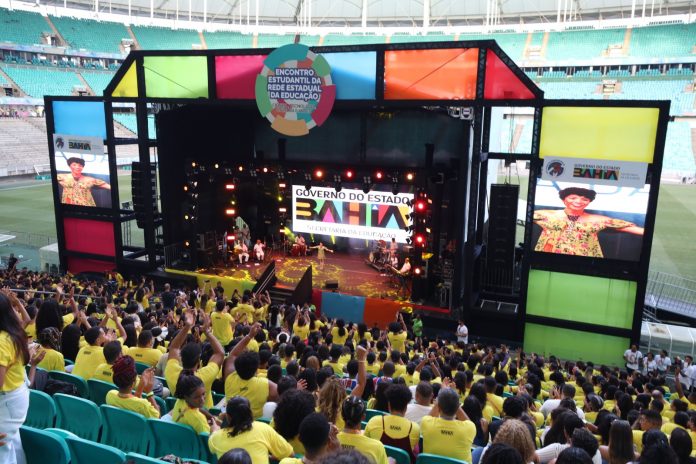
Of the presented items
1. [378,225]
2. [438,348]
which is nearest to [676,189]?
[378,225]

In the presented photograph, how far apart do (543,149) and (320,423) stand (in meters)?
10.8

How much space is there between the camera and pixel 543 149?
1256 centimetres

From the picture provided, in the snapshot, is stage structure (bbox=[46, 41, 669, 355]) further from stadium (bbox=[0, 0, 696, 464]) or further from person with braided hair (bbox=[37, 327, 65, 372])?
person with braided hair (bbox=[37, 327, 65, 372])

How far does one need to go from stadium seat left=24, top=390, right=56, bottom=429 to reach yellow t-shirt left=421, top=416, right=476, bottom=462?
11.2ft

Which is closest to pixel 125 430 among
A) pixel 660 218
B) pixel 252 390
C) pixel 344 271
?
pixel 252 390

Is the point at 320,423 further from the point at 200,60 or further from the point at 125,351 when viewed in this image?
the point at 200,60

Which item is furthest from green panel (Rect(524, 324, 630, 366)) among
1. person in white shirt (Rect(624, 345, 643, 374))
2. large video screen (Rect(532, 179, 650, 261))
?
large video screen (Rect(532, 179, 650, 261))

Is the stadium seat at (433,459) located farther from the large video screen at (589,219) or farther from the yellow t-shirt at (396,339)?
the large video screen at (589,219)

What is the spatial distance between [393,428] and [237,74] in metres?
12.4

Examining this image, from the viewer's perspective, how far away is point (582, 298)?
12.8m

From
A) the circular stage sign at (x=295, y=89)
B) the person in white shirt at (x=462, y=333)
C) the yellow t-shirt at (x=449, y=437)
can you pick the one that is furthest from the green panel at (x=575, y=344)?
the yellow t-shirt at (x=449, y=437)

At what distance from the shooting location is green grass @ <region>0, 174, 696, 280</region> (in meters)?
20.4

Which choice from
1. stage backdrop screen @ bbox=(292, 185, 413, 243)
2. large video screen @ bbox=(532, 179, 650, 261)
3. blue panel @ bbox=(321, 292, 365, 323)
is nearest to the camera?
large video screen @ bbox=(532, 179, 650, 261)

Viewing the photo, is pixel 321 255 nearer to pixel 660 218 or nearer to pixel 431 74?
pixel 431 74
